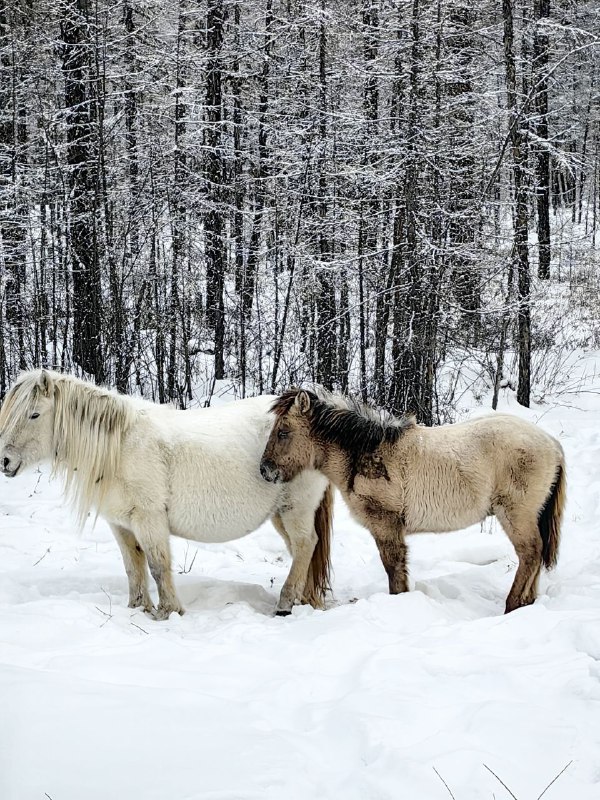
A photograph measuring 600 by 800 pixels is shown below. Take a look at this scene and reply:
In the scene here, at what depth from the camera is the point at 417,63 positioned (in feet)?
34.6

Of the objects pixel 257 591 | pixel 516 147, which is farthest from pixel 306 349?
pixel 257 591

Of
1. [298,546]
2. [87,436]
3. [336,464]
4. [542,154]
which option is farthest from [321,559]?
[542,154]

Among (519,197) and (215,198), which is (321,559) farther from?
(215,198)

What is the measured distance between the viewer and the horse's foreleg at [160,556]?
5105mm

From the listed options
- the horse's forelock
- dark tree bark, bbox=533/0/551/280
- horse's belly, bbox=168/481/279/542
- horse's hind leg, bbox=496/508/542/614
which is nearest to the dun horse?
horse's hind leg, bbox=496/508/542/614

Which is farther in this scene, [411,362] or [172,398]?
[172,398]

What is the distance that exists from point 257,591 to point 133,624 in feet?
4.22

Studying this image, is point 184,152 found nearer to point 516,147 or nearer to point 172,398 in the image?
point 172,398

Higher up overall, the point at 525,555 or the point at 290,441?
the point at 290,441

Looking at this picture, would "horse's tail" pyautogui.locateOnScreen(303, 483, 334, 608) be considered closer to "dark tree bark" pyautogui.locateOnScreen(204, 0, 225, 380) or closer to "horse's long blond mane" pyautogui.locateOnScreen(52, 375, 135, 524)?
"horse's long blond mane" pyautogui.locateOnScreen(52, 375, 135, 524)

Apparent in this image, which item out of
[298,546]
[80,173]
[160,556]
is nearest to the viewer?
[160,556]

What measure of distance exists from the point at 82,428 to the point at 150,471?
0.62m

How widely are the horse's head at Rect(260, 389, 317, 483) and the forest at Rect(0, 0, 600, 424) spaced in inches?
197

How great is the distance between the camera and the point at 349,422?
5.50 m
